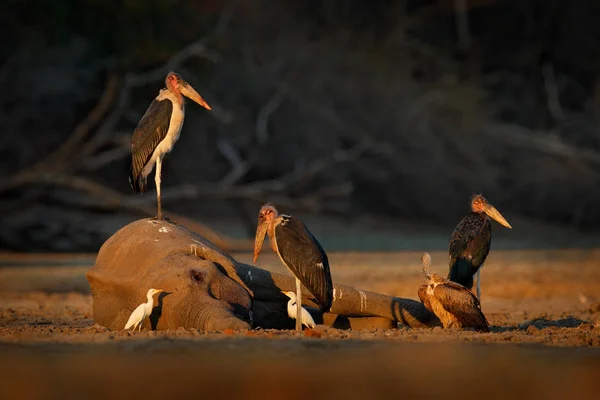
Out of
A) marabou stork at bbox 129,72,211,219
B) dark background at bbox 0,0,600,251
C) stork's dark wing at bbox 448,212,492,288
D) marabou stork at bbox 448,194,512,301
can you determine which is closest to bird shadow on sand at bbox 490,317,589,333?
marabou stork at bbox 448,194,512,301

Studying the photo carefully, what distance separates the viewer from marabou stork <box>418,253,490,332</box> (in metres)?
9.53

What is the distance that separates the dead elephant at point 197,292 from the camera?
917 centimetres

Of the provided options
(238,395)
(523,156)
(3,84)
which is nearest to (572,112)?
(523,156)

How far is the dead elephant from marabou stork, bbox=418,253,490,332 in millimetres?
393

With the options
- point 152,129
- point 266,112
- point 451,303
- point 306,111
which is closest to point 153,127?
point 152,129

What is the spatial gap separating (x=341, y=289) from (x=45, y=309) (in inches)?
141

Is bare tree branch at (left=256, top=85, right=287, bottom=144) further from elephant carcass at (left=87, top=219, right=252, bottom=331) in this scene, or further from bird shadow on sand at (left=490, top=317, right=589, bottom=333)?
elephant carcass at (left=87, top=219, right=252, bottom=331)

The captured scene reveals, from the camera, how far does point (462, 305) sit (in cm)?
956

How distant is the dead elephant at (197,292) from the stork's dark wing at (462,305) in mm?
542

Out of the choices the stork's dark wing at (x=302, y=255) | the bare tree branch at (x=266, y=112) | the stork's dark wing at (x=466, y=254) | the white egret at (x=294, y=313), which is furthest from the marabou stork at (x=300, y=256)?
the bare tree branch at (x=266, y=112)

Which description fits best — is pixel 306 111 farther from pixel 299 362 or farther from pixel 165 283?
pixel 299 362

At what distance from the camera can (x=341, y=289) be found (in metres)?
10.2

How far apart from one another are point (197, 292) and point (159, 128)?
93.7 inches

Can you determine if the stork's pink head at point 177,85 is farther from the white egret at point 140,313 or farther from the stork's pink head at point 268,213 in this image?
the white egret at point 140,313
